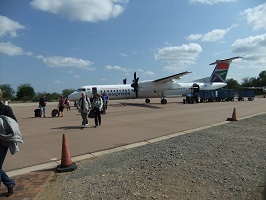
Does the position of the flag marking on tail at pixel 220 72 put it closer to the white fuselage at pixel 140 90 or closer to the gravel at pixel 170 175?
the white fuselage at pixel 140 90

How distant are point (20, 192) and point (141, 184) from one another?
2.24m

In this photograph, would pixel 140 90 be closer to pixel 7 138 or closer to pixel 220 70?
pixel 220 70

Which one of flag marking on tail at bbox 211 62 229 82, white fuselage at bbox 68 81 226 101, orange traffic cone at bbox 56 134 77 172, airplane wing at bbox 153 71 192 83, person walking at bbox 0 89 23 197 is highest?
flag marking on tail at bbox 211 62 229 82

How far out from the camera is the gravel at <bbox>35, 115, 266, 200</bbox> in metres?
4.20

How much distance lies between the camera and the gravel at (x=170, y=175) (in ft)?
13.8

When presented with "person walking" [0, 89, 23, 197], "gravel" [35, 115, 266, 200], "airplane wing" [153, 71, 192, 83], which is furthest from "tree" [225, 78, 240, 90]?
"person walking" [0, 89, 23, 197]

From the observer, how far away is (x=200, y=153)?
661 centimetres

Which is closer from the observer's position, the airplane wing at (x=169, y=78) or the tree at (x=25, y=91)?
the airplane wing at (x=169, y=78)

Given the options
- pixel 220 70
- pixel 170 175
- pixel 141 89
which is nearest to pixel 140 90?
pixel 141 89

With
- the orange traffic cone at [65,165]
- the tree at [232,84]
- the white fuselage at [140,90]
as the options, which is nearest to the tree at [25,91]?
the white fuselage at [140,90]

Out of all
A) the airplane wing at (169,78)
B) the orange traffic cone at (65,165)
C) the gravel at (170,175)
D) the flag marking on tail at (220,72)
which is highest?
the flag marking on tail at (220,72)

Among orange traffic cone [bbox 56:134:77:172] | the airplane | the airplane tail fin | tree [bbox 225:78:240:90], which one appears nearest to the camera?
orange traffic cone [bbox 56:134:77:172]

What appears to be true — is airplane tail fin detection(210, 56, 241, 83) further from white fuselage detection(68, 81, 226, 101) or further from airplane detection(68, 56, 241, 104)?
white fuselage detection(68, 81, 226, 101)

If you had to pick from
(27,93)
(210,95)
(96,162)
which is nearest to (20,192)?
(96,162)
